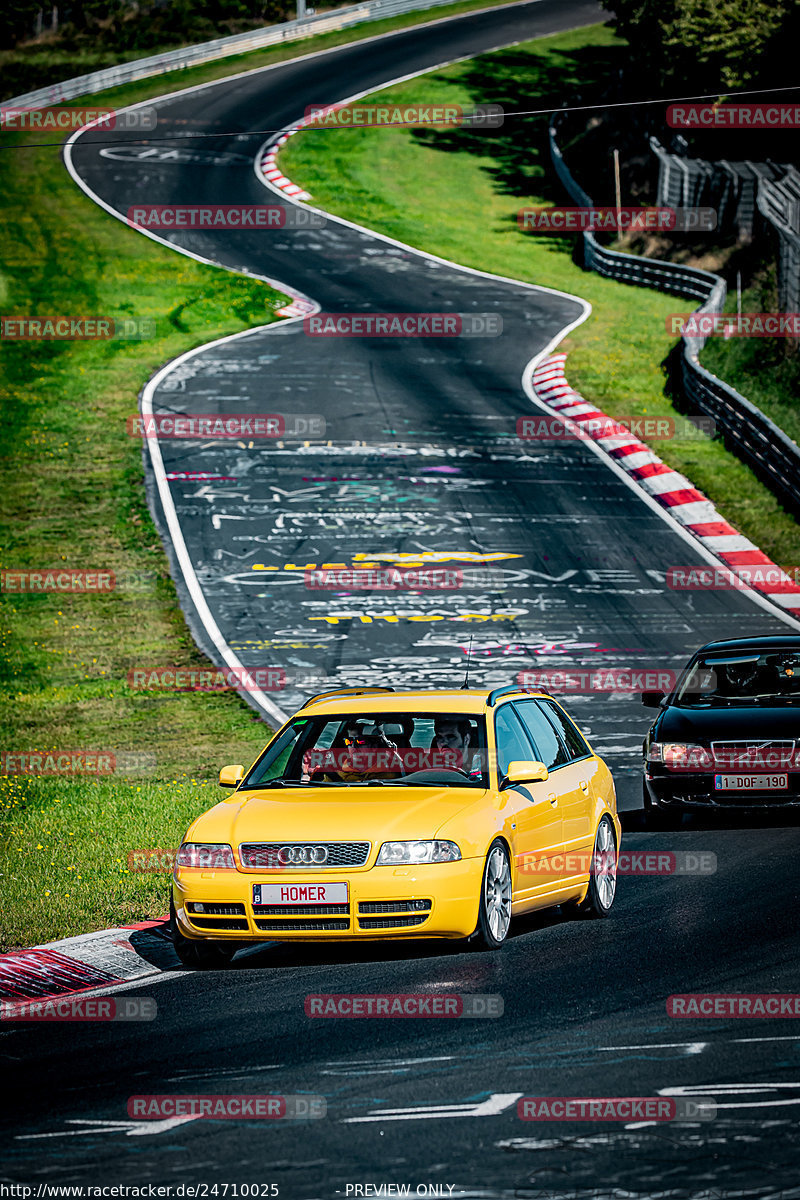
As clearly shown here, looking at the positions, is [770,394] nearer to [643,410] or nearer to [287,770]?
[643,410]

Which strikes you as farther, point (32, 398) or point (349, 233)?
point (349, 233)

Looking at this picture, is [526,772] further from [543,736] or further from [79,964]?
[79,964]

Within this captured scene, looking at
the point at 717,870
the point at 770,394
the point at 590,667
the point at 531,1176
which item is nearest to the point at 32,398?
the point at 770,394

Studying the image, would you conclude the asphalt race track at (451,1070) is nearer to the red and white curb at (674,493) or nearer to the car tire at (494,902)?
the car tire at (494,902)

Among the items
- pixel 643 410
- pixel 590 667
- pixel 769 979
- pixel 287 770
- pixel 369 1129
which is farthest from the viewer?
pixel 643 410

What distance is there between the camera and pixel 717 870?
38.3 ft

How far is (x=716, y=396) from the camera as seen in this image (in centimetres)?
2988

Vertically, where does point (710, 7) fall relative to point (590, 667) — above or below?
above

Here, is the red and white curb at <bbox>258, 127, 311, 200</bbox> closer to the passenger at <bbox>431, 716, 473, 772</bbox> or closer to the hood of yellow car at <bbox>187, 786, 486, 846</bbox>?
the passenger at <bbox>431, 716, 473, 772</bbox>

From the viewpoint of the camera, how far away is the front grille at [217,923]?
8742mm

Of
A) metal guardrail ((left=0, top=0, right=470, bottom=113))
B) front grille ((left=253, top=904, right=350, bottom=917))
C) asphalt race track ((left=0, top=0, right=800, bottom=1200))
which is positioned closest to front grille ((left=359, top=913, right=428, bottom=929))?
front grille ((left=253, top=904, right=350, bottom=917))

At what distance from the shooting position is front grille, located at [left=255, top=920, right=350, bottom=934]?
8.68 meters

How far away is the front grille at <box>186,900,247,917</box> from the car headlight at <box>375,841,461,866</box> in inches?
31.1

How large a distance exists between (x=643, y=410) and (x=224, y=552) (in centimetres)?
1085
